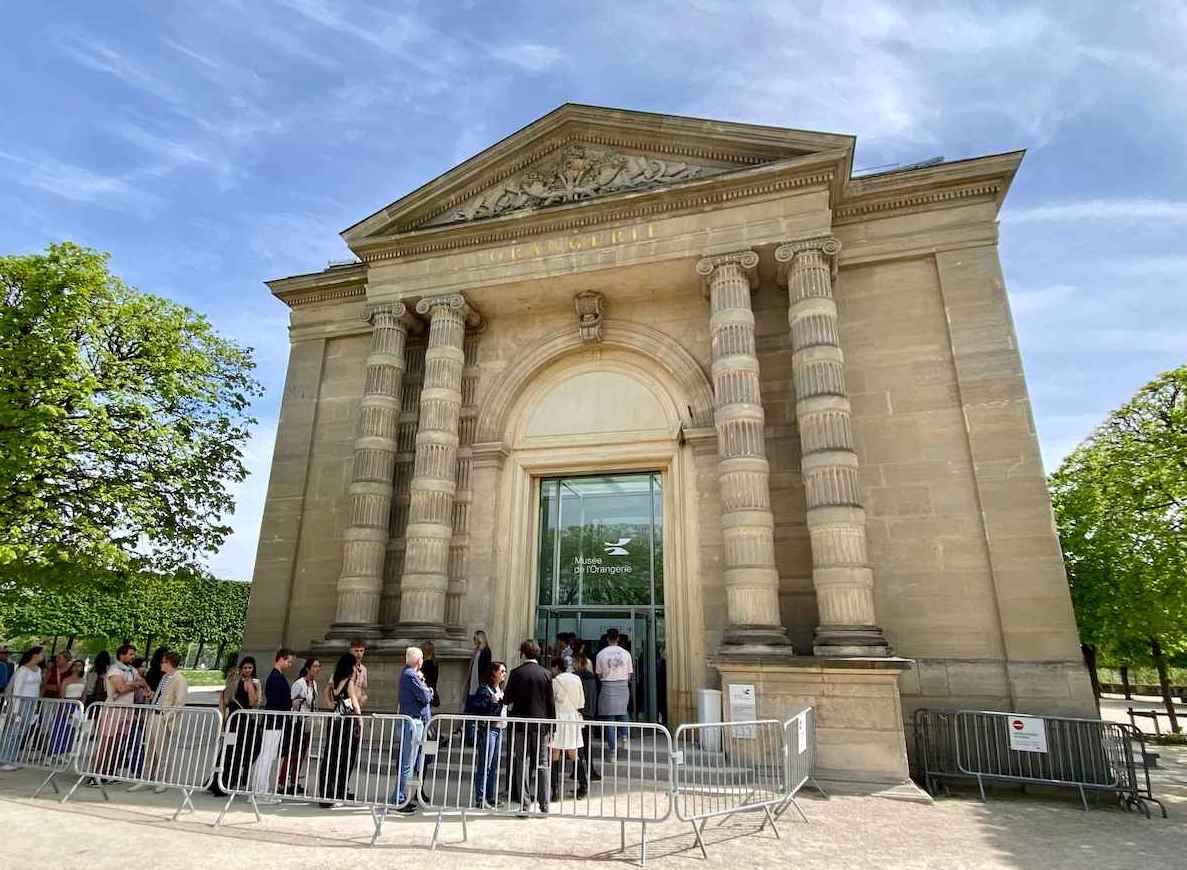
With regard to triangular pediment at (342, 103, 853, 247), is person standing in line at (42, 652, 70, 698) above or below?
below

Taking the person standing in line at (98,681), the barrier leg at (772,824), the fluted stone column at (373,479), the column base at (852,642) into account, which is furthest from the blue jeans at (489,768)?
the person standing in line at (98,681)

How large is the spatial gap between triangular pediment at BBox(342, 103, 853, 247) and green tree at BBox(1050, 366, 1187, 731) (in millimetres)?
12206

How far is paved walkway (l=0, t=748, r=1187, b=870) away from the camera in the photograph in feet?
19.7

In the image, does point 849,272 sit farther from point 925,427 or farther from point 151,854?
point 151,854

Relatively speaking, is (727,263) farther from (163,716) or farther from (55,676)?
(55,676)

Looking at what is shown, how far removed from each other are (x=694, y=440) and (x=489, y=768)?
7.82 meters

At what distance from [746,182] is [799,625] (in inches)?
338

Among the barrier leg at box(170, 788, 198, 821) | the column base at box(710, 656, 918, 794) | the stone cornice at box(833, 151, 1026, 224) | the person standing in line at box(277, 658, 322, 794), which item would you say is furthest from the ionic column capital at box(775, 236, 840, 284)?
the barrier leg at box(170, 788, 198, 821)

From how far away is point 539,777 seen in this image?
A: 8.12m

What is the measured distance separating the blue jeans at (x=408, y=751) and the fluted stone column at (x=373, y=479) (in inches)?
228

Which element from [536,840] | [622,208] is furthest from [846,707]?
[622,208]

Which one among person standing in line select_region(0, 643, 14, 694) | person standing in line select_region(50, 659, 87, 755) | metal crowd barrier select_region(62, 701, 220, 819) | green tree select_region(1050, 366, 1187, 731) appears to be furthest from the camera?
green tree select_region(1050, 366, 1187, 731)

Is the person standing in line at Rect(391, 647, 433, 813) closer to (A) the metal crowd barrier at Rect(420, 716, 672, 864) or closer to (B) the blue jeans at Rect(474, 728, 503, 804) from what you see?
(A) the metal crowd barrier at Rect(420, 716, 672, 864)

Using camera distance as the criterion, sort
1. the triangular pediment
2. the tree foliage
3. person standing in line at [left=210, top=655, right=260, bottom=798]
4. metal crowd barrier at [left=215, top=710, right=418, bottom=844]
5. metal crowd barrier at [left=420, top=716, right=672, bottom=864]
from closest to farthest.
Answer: metal crowd barrier at [left=420, top=716, right=672, bottom=864], metal crowd barrier at [left=215, top=710, right=418, bottom=844], person standing in line at [left=210, top=655, right=260, bottom=798], the triangular pediment, the tree foliage
